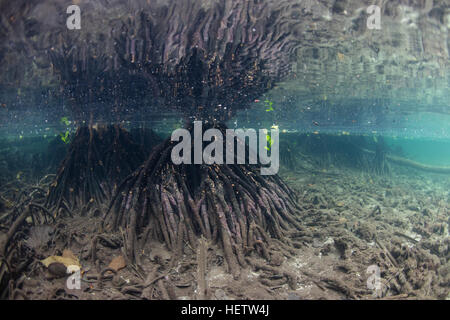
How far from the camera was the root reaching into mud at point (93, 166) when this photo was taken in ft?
28.6

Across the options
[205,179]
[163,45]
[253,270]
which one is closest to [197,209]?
[205,179]

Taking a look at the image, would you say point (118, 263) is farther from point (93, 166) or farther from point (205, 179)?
point (93, 166)

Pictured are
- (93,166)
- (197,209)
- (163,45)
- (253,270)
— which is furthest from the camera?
(93,166)

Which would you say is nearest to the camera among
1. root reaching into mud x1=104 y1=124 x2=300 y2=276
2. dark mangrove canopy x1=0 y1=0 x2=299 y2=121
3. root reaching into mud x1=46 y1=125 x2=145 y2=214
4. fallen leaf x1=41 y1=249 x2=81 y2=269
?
fallen leaf x1=41 y1=249 x2=81 y2=269

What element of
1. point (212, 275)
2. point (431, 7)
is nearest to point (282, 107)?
point (431, 7)

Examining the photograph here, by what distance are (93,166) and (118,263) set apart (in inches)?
239

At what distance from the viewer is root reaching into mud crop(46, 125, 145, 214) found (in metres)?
8.73

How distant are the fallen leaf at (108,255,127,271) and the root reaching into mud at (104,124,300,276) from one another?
0.15 m

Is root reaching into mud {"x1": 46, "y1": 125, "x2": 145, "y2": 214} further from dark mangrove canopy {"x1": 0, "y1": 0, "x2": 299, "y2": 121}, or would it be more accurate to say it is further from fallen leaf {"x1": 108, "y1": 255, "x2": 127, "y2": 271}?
fallen leaf {"x1": 108, "y1": 255, "x2": 127, "y2": 271}

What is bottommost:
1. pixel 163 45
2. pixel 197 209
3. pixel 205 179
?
pixel 197 209

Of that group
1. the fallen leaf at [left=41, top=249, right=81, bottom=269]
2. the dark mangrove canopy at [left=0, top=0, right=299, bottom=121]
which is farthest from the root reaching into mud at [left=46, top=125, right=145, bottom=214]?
the fallen leaf at [left=41, top=249, right=81, bottom=269]

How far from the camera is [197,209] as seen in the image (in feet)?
19.5

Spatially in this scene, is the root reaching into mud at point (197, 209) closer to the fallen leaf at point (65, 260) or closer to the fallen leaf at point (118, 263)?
the fallen leaf at point (118, 263)

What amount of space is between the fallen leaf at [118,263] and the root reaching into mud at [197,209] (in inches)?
5.9
